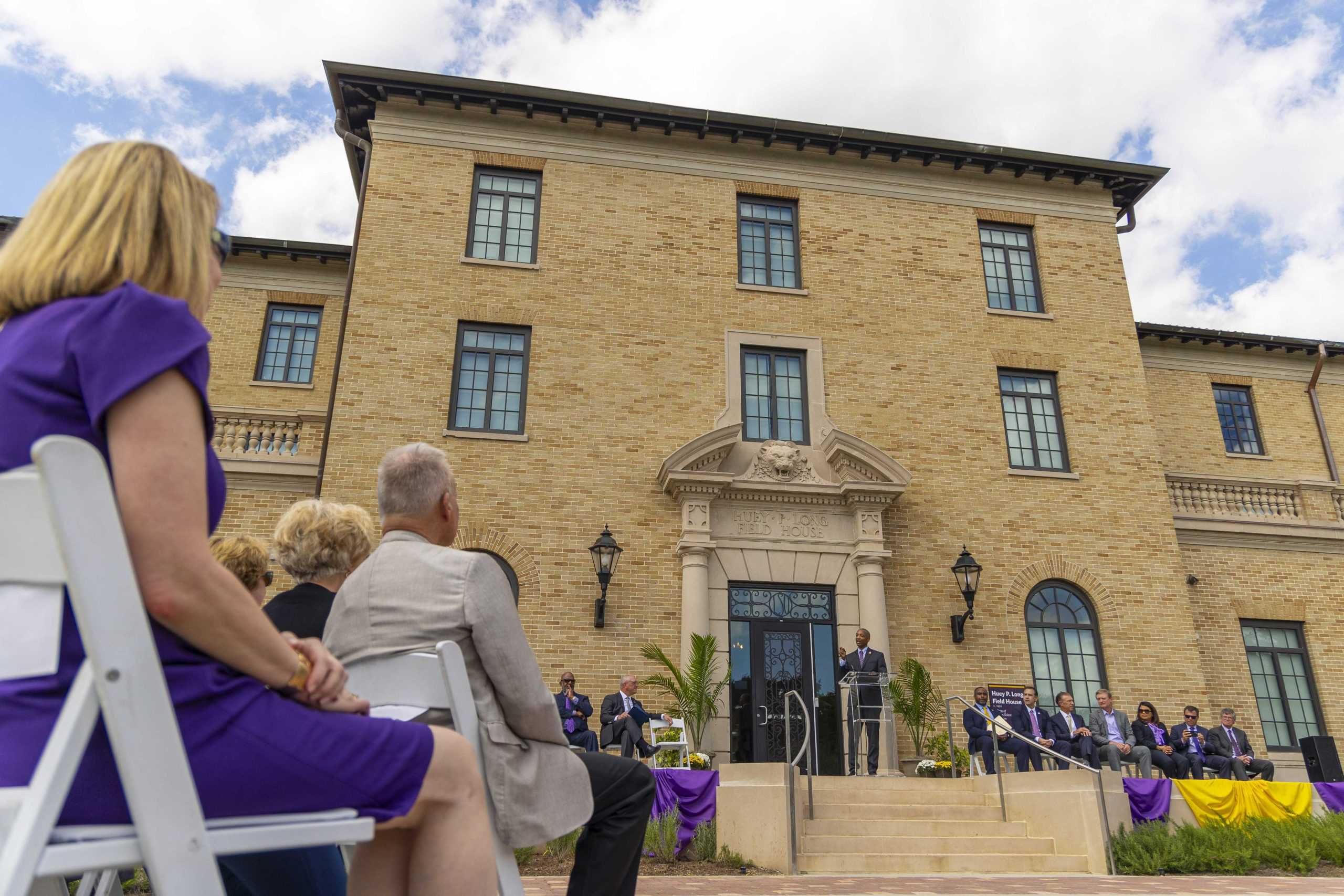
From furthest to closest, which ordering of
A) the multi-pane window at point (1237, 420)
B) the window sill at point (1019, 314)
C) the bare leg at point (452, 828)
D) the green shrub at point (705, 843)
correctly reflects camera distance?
the multi-pane window at point (1237, 420) → the window sill at point (1019, 314) → the green shrub at point (705, 843) → the bare leg at point (452, 828)

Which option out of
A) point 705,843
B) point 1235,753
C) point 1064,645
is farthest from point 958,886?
point 1235,753

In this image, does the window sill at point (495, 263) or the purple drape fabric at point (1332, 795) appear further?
the window sill at point (495, 263)

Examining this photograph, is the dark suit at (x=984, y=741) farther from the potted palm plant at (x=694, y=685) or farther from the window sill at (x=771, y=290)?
the window sill at (x=771, y=290)

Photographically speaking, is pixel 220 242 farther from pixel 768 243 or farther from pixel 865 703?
pixel 768 243

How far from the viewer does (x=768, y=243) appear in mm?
17594

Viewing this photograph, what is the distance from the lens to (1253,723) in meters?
16.4

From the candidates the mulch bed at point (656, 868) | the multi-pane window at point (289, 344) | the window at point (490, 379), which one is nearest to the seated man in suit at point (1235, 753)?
the mulch bed at point (656, 868)

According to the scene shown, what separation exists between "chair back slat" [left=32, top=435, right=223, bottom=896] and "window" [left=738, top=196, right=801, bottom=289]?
16221mm

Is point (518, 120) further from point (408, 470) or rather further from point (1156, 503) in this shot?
point (408, 470)

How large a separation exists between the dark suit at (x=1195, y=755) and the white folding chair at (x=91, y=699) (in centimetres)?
1530

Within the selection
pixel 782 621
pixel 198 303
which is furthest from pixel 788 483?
pixel 198 303

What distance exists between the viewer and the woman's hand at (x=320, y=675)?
170cm

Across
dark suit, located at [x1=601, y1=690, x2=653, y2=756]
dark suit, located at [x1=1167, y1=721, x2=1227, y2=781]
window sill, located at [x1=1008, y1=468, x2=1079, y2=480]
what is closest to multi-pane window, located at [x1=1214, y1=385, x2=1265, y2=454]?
window sill, located at [x1=1008, y1=468, x2=1079, y2=480]

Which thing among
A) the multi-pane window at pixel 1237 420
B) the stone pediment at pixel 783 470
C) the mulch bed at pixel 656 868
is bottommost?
the mulch bed at pixel 656 868
